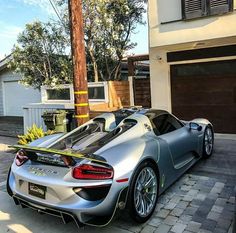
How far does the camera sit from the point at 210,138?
6129 millimetres

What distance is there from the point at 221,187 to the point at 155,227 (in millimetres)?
1578

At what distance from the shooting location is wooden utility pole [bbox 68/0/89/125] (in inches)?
214

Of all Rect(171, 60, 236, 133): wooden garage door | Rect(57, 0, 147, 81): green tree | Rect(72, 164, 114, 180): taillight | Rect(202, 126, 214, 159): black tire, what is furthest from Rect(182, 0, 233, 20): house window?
Rect(72, 164, 114, 180): taillight

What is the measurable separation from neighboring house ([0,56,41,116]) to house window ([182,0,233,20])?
945cm

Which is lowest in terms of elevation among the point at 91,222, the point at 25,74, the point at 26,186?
the point at 91,222

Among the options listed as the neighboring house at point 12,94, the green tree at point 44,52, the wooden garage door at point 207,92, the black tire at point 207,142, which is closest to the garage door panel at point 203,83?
the wooden garage door at point 207,92

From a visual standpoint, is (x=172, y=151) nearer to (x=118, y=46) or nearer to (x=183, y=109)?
(x=183, y=109)

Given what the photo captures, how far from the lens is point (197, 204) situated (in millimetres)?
3953

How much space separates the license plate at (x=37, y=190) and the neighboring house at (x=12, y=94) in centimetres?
1187

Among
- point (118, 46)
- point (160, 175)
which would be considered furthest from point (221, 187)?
point (118, 46)

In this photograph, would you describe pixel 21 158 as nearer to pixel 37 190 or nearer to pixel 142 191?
pixel 37 190

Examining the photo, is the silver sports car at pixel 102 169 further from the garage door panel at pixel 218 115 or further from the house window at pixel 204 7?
the garage door panel at pixel 218 115

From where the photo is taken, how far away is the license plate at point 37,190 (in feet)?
10.8

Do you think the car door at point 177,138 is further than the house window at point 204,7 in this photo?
No
